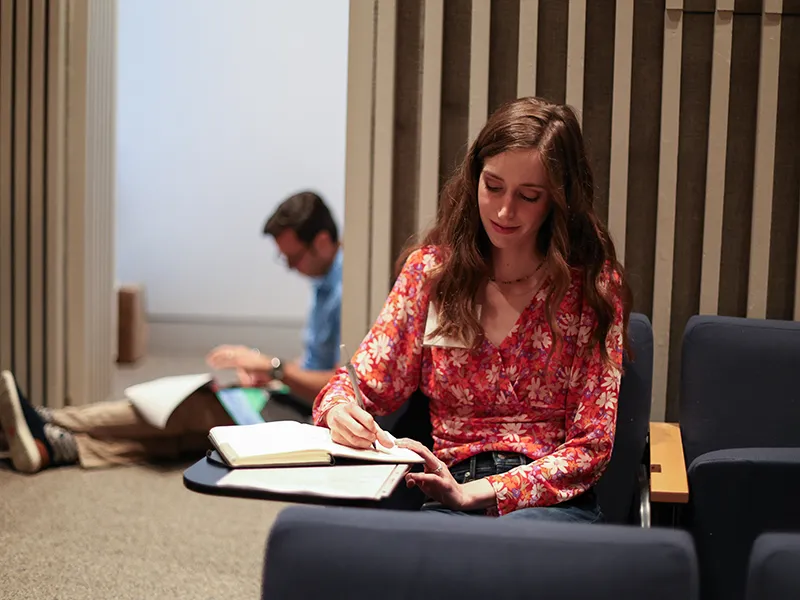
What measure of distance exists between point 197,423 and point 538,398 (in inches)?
88.1

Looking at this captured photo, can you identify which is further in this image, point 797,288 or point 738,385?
point 797,288

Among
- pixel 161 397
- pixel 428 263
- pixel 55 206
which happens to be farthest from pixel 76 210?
pixel 428 263

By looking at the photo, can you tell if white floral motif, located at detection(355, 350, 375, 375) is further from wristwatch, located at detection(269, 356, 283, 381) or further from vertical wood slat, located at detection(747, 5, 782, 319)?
wristwatch, located at detection(269, 356, 283, 381)

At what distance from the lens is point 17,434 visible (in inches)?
161

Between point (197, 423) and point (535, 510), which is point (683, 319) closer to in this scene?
point (535, 510)

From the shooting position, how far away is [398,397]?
7.98 ft

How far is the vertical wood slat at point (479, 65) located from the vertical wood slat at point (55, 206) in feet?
6.72

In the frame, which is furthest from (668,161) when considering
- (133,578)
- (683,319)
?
(133,578)

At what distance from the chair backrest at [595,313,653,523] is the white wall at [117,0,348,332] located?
4.52 meters

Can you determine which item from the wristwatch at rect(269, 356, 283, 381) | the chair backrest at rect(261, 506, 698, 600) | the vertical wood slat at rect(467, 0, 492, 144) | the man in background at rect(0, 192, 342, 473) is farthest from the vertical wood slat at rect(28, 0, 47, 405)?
the chair backrest at rect(261, 506, 698, 600)

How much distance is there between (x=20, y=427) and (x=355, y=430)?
248 cm

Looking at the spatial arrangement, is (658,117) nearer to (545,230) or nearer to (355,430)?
(545,230)

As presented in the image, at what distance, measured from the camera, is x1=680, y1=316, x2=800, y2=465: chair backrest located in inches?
104

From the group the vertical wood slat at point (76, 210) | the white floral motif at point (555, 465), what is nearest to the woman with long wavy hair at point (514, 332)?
the white floral motif at point (555, 465)
